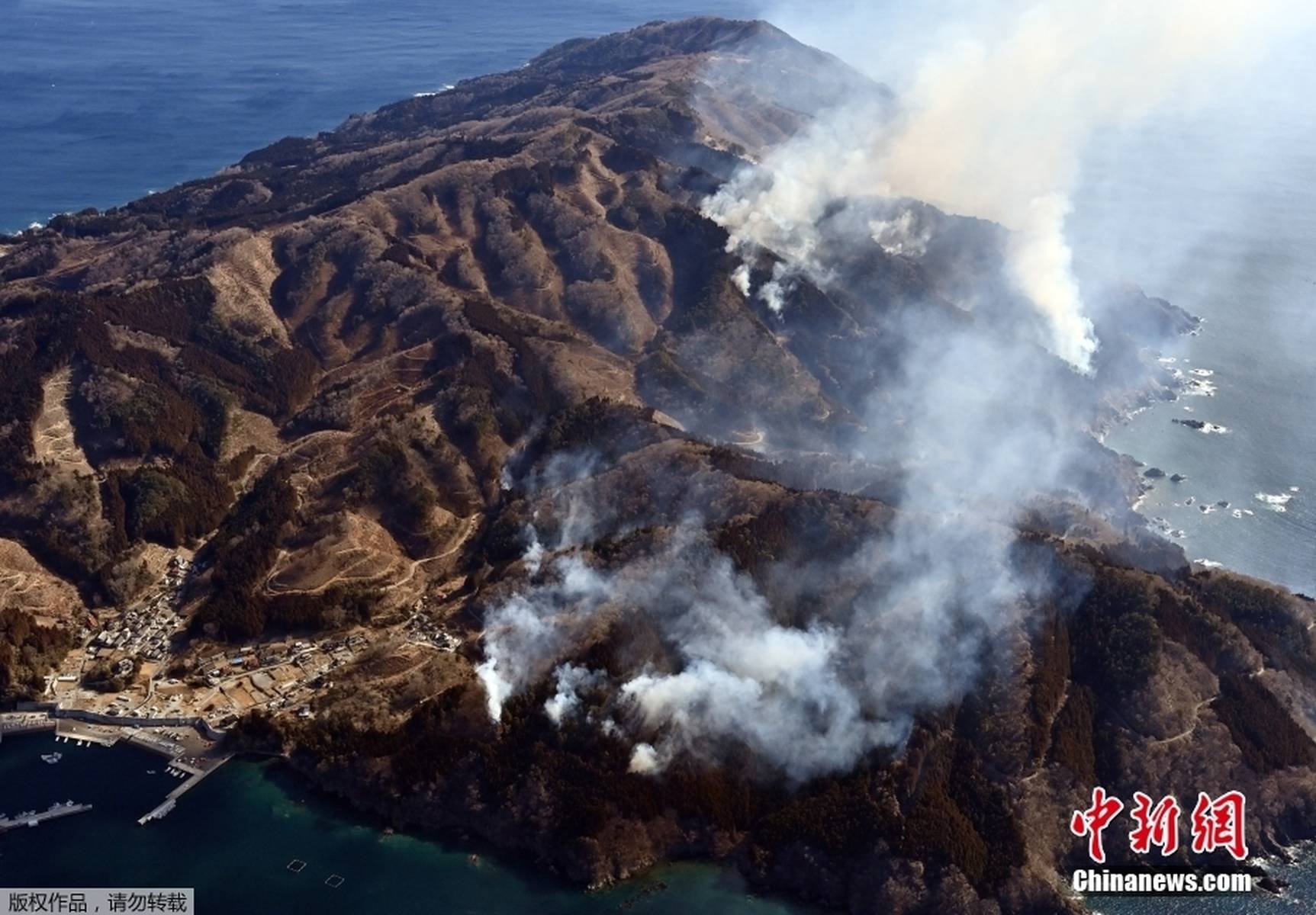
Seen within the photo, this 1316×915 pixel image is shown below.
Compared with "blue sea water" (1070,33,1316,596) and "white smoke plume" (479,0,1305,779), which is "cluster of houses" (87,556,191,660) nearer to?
"white smoke plume" (479,0,1305,779)

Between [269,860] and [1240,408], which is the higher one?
[1240,408]

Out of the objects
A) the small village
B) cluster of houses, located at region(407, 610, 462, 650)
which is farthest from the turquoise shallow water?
cluster of houses, located at region(407, 610, 462, 650)

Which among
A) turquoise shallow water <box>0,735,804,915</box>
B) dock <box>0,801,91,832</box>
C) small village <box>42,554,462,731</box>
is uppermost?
small village <box>42,554,462,731</box>

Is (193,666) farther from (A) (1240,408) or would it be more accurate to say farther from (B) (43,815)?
(A) (1240,408)

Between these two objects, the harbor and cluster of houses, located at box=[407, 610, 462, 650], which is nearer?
the harbor

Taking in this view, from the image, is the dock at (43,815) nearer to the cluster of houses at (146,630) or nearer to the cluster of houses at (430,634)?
the cluster of houses at (146,630)

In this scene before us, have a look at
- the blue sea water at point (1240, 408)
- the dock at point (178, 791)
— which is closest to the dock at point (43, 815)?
the dock at point (178, 791)

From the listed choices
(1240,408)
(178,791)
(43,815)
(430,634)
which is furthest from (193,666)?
(1240,408)

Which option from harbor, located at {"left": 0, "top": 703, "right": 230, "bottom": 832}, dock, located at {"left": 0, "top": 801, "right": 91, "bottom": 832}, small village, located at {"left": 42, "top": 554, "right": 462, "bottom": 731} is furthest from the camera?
small village, located at {"left": 42, "top": 554, "right": 462, "bottom": 731}
